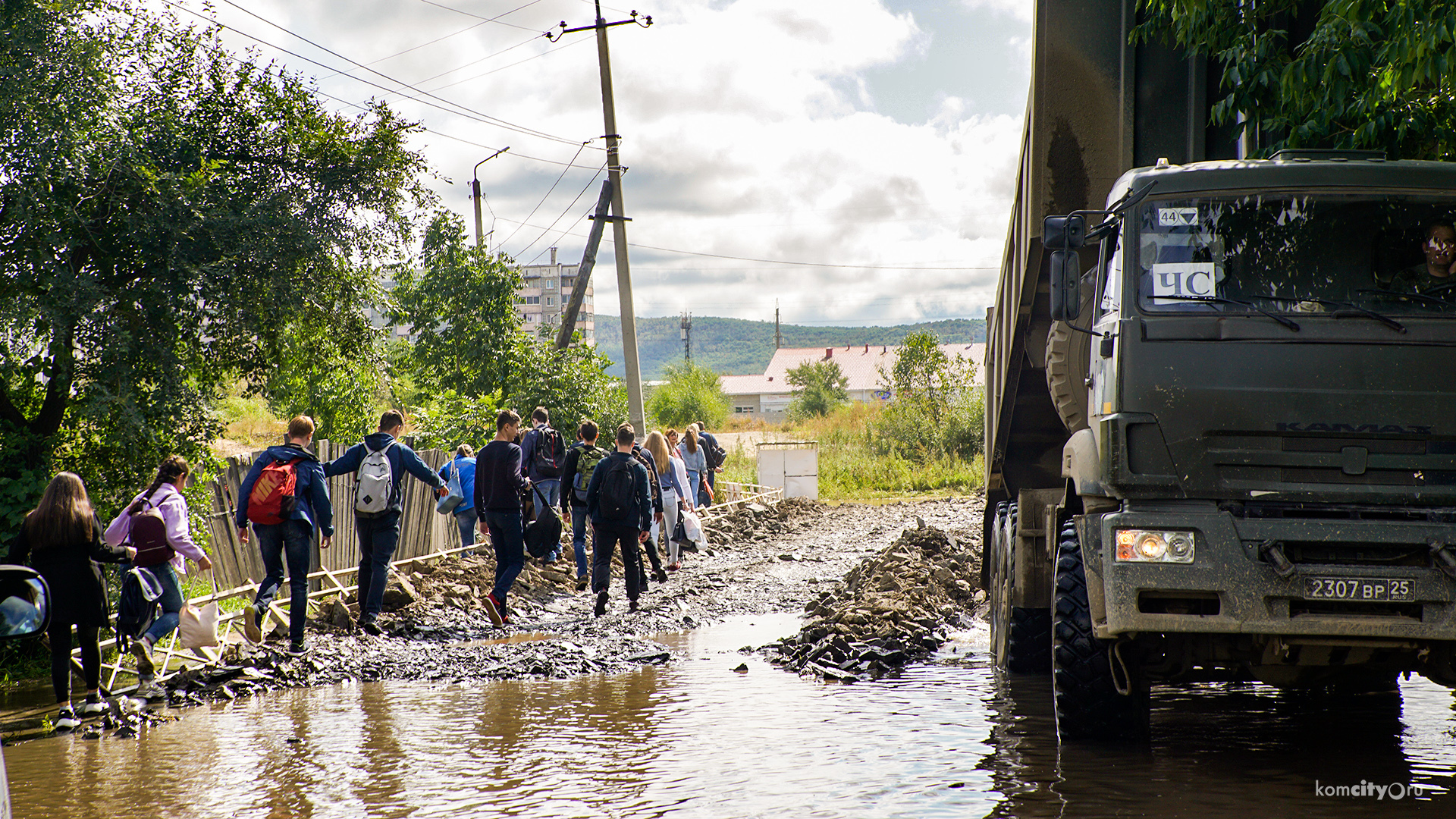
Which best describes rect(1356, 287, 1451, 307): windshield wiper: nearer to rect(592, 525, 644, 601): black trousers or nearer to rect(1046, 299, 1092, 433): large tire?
rect(1046, 299, 1092, 433): large tire

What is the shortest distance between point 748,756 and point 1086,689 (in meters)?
1.66

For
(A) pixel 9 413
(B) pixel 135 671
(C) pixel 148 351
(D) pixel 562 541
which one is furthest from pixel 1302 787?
(D) pixel 562 541

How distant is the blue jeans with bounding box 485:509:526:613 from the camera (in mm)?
10594

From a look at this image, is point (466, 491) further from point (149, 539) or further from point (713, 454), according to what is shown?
point (713, 454)

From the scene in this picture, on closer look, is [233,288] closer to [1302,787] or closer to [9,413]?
[9,413]

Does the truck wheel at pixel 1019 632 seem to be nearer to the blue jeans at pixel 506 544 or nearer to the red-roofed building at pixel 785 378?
the blue jeans at pixel 506 544

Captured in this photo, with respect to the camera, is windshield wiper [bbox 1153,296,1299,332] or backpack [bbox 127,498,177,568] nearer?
windshield wiper [bbox 1153,296,1299,332]

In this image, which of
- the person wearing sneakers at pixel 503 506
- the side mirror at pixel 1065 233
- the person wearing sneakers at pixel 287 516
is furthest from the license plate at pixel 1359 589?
the person wearing sneakers at pixel 503 506

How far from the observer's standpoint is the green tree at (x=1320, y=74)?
588 centimetres

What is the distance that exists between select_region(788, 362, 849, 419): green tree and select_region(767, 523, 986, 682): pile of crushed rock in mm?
79211

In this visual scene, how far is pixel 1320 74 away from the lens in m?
6.27

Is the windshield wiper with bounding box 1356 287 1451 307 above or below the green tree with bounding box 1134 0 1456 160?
below

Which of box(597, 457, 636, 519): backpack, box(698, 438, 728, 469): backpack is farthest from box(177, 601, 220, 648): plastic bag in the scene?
box(698, 438, 728, 469): backpack

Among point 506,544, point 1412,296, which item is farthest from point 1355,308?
point 506,544
